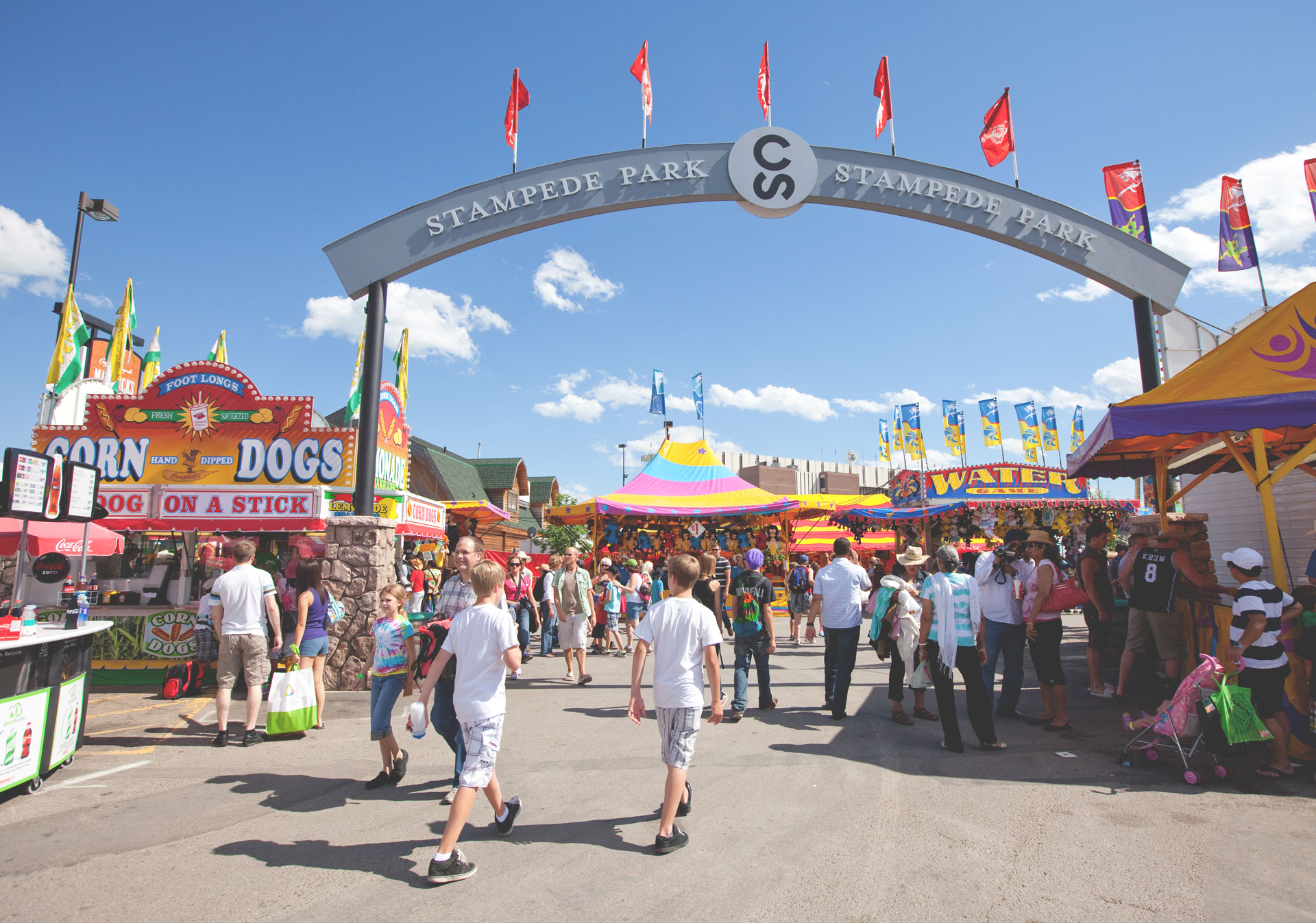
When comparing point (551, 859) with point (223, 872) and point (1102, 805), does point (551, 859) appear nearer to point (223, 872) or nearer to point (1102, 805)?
point (223, 872)

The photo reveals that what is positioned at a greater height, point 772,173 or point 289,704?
point 772,173

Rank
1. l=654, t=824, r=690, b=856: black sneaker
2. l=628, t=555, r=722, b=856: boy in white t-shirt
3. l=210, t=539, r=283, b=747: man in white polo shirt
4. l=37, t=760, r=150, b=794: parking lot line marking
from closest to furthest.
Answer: l=654, t=824, r=690, b=856: black sneaker < l=628, t=555, r=722, b=856: boy in white t-shirt < l=37, t=760, r=150, b=794: parking lot line marking < l=210, t=539, r=283, b=747: man in white polo shirt

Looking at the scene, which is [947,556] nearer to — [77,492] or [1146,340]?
[1146,340]

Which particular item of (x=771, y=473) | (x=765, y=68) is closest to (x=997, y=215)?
(x=765, y=68)

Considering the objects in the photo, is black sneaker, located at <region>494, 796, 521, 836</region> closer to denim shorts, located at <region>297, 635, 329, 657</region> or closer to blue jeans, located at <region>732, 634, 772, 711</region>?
blue jeans, located at <region>732, 634, 772, 711</region>

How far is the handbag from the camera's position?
614 centimetres

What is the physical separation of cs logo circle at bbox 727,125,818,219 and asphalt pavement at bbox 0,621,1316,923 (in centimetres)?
629

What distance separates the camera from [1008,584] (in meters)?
6.30

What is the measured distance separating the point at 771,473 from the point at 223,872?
8049 cm

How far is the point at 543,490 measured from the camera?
1705 inches

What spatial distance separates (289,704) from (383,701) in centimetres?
203

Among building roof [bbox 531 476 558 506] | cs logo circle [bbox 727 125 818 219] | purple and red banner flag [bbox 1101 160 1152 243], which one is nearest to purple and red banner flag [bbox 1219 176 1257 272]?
purple and red banner flag [bbox 1101 160 1152 243]

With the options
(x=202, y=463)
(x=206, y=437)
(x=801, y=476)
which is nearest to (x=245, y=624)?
(x=202, y=463)

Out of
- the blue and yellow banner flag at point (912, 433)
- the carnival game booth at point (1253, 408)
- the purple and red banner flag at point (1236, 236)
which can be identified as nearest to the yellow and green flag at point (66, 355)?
the carnival game booth at point (1253, 408)
